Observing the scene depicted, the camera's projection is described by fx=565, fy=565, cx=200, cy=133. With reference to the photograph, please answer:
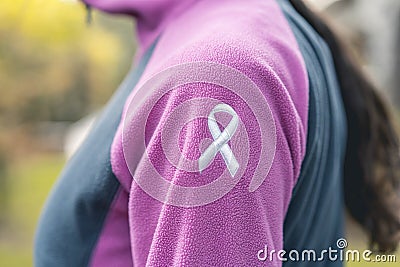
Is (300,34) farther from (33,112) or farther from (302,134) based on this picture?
(33,112)

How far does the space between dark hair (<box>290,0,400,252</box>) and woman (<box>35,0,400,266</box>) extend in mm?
25

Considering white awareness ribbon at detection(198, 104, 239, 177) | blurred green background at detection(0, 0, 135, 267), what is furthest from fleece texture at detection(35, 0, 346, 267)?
blurred green background at detection(0, 0, 135, 267)

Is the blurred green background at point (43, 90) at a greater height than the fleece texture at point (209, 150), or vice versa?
the fleece texture at point (209, 150)

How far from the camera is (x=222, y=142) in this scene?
0.36m

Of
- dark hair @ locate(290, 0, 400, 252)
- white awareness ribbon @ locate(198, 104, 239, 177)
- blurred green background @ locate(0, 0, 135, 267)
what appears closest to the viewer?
white awareness ribbon @ locate(198, 104, 239, 177)

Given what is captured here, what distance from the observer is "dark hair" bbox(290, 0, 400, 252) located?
1.91 feet

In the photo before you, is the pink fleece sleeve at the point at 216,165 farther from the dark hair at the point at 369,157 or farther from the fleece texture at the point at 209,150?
the dark hair at the point at 369,157

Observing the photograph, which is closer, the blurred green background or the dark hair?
the dark hair

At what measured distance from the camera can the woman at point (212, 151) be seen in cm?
36

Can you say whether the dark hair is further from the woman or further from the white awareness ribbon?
the white awareness ribbon

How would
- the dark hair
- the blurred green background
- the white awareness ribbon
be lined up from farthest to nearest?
the blurred green background → the dark hair → the white awareness ribbon

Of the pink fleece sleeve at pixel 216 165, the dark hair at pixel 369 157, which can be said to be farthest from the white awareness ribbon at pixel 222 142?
the dark hair at pixel 369 157

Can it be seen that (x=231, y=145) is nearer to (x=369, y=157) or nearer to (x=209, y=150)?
(x=209, y=150)

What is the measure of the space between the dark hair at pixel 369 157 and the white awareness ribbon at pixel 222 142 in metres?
0.23
